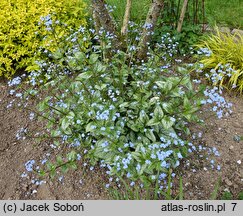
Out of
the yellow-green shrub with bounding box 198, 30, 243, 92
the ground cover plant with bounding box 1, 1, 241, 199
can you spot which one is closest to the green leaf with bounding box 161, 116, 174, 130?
the ground cover plant with bounding box 1, 1, 241, 199

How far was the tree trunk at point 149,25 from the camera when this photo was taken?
153 inches

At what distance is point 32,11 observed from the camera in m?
4.43

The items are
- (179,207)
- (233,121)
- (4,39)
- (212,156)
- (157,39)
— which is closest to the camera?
(179,207)

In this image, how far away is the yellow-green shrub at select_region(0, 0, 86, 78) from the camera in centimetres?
439

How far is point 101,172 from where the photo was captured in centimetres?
354

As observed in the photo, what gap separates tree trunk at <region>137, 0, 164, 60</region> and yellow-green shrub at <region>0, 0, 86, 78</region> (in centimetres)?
94

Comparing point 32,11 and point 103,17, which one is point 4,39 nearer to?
point 32,11

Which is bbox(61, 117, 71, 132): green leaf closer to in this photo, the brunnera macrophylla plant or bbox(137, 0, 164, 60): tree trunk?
the brunnera macrophylla plant

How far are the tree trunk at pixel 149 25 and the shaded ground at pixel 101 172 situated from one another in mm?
1005

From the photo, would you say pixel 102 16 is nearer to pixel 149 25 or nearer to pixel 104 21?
pixel 104 21

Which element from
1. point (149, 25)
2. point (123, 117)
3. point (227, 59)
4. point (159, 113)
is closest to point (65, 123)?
point (123, 117)

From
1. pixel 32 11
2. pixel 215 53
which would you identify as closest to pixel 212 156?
pixel 215 53

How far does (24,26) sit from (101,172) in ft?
7.02

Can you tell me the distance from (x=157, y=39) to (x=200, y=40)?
0.57m
